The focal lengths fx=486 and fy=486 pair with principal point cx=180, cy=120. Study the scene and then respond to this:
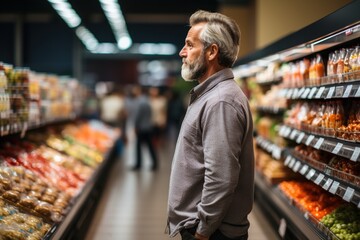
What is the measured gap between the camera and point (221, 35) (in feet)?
7.91

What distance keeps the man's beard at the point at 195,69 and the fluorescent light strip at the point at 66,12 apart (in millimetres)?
6950

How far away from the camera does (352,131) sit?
313 centimetres

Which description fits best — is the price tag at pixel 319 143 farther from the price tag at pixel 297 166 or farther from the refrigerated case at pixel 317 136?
the price tag at pixel 297 166

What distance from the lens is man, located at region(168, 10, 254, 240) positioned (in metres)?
2.28

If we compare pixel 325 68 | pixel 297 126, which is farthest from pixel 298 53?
pixel 297 126

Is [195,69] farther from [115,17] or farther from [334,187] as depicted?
[115,17]

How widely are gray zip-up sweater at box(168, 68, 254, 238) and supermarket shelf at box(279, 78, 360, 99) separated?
0.87 metres

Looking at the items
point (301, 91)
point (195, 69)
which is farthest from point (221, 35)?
point (301, 91)

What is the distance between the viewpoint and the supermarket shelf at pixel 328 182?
2.88 m

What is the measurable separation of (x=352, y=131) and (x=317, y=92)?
27.3 inches

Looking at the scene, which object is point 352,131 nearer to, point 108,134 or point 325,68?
point 325,68

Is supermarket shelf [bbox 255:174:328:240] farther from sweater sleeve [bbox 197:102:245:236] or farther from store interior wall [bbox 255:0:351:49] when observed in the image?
store interior wall [bbox 255:0:351:49]

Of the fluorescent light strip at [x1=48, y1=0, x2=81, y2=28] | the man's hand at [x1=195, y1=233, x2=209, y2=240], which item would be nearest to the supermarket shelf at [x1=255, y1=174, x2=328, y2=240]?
the man's hand at [x1=195, y1=233, x2=209, y2=240]

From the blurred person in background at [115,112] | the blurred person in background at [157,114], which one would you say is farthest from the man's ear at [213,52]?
the blurred person in background at [157,114]
